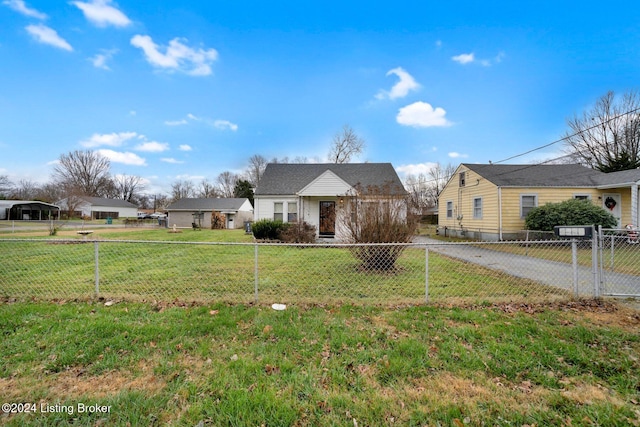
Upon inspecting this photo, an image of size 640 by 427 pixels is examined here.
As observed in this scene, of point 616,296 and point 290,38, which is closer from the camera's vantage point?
point 616,296

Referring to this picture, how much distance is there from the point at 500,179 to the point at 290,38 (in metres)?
12.9

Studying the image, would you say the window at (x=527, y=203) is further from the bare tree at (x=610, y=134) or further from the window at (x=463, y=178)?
the bare tree at (x=610, y=134)

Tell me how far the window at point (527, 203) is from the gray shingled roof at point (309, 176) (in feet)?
21.2

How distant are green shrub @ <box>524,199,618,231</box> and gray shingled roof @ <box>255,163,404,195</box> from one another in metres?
7.19

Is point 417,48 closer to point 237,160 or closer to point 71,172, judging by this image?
point 237,160

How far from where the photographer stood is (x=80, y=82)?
10320 mm

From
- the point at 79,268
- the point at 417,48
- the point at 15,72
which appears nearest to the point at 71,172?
the point at 15,72

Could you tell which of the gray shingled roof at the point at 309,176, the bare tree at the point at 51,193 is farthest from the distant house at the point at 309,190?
the bare tree at the point at 51,193

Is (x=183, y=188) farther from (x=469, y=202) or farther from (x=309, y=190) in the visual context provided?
(x=469, y=202)

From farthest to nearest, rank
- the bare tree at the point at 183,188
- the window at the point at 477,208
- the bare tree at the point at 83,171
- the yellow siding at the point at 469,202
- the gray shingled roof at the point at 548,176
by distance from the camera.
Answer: the bare tree at the point at 183,188 → the bare tree at the point at 83,171 → the window at the point at 477,208 → the yellow siding at the point at 469,202 → the gray shingled roof at the point at 548,176

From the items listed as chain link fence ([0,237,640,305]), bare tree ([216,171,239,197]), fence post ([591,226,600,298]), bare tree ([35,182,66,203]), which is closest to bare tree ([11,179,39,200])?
bare tree ([35,182,66,203])

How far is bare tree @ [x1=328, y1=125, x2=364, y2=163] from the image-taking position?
32531 mm

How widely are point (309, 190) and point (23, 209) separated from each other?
47670 millimetres

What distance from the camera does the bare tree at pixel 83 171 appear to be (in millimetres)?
50281
